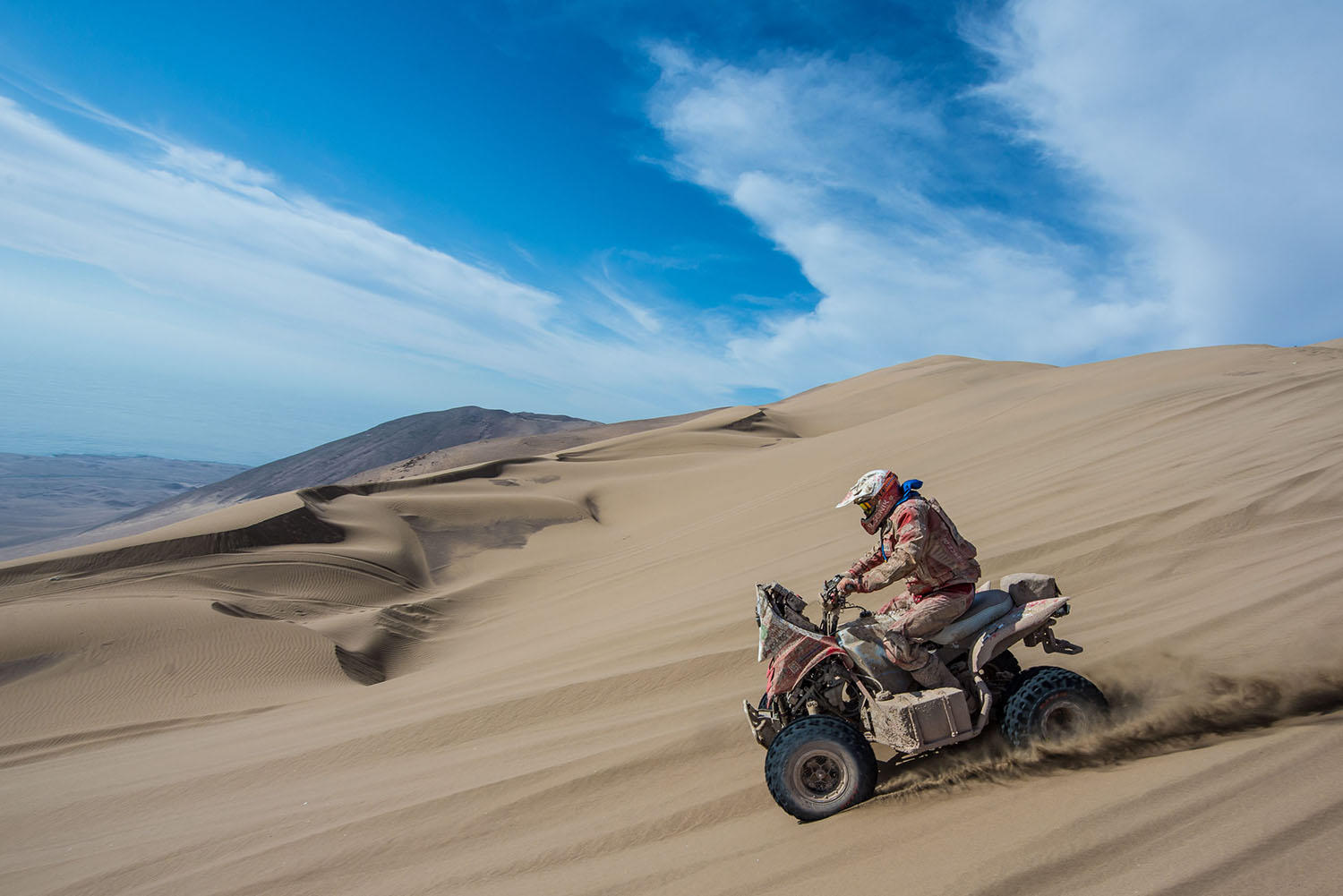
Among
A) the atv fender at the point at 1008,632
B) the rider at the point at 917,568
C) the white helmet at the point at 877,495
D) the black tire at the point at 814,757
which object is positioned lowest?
the black tire at the point at 814,757

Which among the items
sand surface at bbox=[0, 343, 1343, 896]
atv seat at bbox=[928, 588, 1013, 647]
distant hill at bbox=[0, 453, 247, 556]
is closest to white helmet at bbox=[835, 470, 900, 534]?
atv seat at bbox=[928, 588, 1013, 647]

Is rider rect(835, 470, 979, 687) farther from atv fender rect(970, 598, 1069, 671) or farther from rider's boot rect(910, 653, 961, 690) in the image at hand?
atv fender rect(970, 598, 1069, 671)

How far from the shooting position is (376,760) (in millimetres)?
4902

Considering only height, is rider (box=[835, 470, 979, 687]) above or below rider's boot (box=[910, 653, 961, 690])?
above

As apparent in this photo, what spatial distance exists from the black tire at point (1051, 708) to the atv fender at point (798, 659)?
27.6 inches

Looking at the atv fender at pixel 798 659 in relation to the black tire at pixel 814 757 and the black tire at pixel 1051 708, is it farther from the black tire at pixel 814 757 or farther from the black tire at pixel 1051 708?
the black tire at pixel 1051 708

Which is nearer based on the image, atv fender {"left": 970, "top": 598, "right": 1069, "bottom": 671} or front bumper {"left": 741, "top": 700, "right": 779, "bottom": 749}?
atv fender {"left": 970, "top": 598, "right": 1069, "bottom": 671}

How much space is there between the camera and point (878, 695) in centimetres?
328

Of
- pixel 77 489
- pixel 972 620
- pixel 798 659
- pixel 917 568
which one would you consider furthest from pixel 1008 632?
pixel 77 489

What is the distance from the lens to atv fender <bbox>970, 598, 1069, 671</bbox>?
3197 millimetres

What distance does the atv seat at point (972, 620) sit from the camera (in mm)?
3305

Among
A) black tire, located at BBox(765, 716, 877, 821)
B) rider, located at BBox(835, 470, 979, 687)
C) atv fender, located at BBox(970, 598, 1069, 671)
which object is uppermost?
rider, located at BBox(835, 470, 979, 687)

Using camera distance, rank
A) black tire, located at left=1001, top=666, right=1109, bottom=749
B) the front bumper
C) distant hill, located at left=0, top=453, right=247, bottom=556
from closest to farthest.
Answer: black tire, located at left=1001, top=666, right=1109, bottom=749, the front bumper, distant hill, located at left=0, top=453, right=247, bottom=556

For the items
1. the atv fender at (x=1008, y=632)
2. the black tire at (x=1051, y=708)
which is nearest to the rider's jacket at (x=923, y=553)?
the atv fender at (x=1008, y=632)
